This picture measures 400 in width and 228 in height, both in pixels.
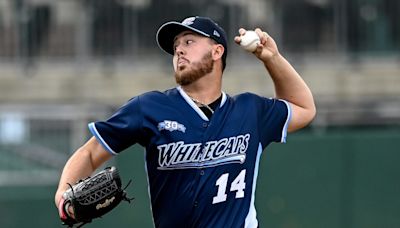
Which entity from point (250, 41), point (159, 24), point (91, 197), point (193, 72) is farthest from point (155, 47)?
point (91, 197)

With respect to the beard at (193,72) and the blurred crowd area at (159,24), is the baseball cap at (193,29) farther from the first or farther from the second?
the blurred crowd area at (159,24)

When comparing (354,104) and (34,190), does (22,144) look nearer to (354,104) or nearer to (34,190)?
(34,190)

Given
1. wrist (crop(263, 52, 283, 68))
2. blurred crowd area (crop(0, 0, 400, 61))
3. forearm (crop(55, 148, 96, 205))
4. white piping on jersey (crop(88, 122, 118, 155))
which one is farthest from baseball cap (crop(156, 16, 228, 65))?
blurred crowd area (crop(0, 0, 400, 61))

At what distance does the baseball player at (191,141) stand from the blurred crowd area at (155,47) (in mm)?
6513

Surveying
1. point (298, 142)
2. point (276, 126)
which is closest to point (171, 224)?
point (276, 126)

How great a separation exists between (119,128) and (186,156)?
33 centimetres

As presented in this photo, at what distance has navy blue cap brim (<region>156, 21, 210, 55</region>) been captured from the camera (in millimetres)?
4738

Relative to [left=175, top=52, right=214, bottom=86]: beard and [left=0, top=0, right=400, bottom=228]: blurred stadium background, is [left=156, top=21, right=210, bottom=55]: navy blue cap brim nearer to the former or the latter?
[left=175, top=52, right=214, bottom=86]: beard

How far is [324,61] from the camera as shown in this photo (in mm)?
11789

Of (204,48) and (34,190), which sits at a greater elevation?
(204,48)

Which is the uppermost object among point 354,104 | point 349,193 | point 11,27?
point 11,27

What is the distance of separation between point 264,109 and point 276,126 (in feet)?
0.34

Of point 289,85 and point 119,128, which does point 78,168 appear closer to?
point 119,128

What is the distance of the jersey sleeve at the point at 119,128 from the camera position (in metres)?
4.62
